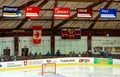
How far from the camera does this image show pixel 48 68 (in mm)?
21922

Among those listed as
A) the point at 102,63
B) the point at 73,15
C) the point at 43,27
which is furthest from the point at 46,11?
the point at 102,63

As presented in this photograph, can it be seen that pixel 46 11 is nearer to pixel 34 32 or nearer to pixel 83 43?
pixel 34 32

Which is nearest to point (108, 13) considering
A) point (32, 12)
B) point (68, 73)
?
point (68, 73)

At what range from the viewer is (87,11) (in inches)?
816

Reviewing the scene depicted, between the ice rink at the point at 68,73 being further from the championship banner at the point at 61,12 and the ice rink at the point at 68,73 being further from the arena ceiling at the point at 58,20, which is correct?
the arena ceiling at the point at 58,20

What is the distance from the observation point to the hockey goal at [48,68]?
68.3 feet

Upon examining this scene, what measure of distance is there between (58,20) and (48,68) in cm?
1053

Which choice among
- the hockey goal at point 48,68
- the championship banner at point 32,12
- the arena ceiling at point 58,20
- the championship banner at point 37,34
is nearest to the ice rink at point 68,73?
the hockey goal at point 48,68

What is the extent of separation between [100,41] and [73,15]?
6.30 m

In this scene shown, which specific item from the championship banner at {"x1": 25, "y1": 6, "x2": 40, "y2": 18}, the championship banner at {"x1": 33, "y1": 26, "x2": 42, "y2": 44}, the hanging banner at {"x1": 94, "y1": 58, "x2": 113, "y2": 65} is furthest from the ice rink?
the championship banner at {"x1": 33, "y1": 26, "x2": 42, "y2": 44}

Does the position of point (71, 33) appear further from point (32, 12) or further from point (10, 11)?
point (10, 11)

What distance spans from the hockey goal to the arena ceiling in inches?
228

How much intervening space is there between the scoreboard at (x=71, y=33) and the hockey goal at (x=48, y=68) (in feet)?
34.1

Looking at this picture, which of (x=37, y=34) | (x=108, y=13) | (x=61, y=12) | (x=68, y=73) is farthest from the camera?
(x=37, y=34)
